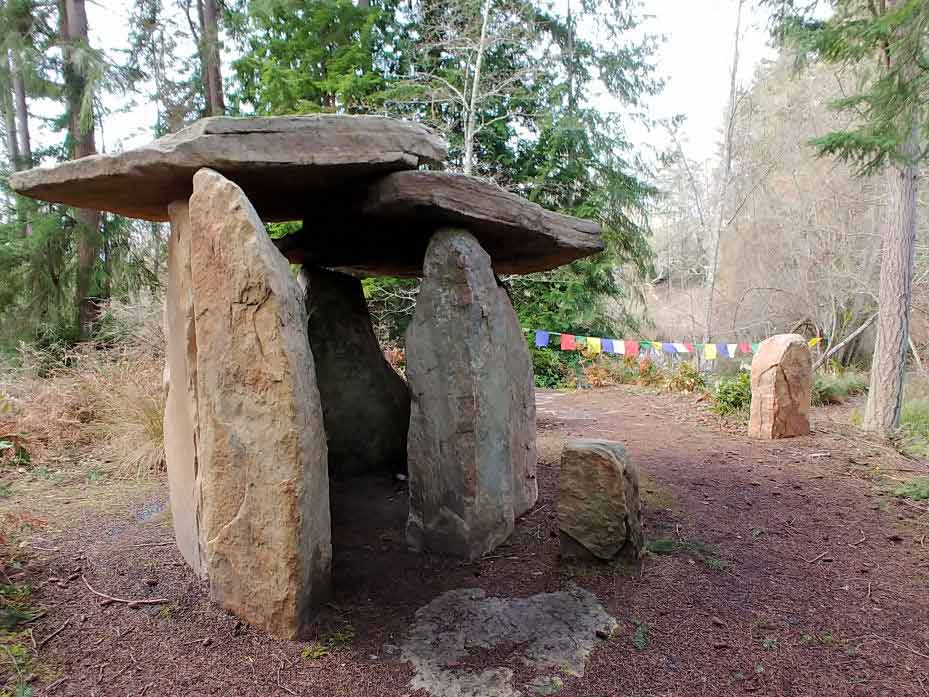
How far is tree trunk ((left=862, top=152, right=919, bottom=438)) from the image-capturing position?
18.9 feet

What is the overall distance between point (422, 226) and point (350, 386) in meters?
1.33

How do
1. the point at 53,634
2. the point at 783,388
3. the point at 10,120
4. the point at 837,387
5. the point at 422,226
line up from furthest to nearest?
the point at 10,120 < the point at 837,387 < the point at 783,388 < the point at 422,226 < the point at 53,634

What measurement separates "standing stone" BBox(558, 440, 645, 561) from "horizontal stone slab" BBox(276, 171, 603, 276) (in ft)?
4.40

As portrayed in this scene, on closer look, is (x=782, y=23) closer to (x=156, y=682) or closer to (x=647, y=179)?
(x=647, y=179)

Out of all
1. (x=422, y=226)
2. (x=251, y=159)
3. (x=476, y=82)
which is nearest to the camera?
(x=251, y=159)

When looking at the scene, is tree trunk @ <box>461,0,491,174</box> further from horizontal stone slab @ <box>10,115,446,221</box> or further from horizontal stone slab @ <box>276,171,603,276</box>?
horizontal stone slab @ <box>10,115,446,221</box>

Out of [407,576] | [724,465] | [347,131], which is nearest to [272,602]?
[407,576]

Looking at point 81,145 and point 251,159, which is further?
point 81,145

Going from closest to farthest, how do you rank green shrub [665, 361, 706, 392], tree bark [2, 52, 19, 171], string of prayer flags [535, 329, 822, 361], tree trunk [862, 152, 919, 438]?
tree trunk [862, 152, 919, 438], tree bark [2, 52, 19, 171], green shrub [665, 361, 706, 392], string of prayer flags [535, 329, 822, 361]

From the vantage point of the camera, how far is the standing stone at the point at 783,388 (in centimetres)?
541

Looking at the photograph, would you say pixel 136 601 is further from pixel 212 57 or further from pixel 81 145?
pixel 212 57

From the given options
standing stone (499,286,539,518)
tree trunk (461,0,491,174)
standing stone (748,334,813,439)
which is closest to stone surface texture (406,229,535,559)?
standing stone (499,286,539,518)

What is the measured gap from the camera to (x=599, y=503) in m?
2.72

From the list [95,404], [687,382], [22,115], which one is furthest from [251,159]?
[22,115]
